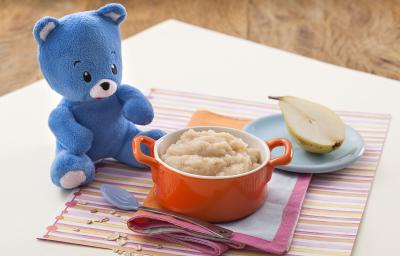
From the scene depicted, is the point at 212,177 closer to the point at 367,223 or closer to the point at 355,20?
the point at 367,223

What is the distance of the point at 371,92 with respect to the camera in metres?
1.62

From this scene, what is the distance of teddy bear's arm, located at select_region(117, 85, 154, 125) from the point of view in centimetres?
127

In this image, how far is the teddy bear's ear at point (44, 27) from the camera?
118 centimetres

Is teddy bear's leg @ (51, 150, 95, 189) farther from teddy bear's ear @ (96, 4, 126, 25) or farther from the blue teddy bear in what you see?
teddy bear's ear @ (96, 4, 126, 25)

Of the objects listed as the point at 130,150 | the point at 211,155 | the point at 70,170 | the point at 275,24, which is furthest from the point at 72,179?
the point at 275,24

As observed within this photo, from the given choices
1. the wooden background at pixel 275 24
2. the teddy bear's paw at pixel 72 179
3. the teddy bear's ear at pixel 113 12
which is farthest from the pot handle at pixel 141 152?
the wooden background at pixel 275 24

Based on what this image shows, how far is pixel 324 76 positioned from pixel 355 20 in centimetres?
62

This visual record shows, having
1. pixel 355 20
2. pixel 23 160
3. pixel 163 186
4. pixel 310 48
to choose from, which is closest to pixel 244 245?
pixel 163 186

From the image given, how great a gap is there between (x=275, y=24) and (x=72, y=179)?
46.1 inches

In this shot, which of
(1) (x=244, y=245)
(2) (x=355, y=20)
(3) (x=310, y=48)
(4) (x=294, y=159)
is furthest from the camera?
(2) (x=355, y=20)

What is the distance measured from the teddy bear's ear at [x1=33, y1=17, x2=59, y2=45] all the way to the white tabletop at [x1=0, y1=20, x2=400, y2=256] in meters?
0.24

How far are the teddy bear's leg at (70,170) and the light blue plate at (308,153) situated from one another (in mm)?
317

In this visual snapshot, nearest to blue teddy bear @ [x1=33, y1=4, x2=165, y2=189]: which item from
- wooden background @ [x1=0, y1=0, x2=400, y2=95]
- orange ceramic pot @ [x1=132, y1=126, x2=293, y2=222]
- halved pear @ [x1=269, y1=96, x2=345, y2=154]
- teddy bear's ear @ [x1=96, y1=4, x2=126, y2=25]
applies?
teddy bear's ear @ [x1=96, y1=4, x2=126, y2=25]

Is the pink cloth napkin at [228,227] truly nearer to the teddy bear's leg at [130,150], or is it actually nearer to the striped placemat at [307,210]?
the striped placemat at [307,210]
